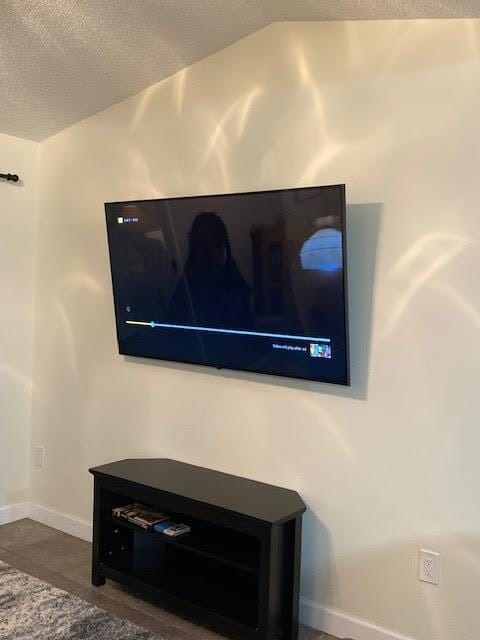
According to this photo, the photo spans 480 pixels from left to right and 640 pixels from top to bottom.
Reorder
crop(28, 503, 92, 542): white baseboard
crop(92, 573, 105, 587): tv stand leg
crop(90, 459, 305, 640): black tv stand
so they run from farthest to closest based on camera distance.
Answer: crop(28, 503, 92, 542): white baseboard
crop(92, 573, 105, 587): tv stand leg
crop(90, 459, 305, 640): black tv stand

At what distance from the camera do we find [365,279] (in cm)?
247

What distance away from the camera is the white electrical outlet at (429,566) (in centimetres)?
229

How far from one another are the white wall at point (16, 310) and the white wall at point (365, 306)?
2.52 ft

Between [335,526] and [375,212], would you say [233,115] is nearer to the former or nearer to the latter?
[375,212]

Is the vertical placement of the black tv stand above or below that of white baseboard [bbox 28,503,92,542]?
above

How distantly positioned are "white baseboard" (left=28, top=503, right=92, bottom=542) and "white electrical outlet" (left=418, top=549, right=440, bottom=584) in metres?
1.86

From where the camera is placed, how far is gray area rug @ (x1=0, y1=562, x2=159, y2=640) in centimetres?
245

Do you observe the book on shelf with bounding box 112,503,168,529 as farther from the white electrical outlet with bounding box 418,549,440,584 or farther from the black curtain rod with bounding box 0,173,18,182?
the black curtain rod with bounding box 0,173,18,182

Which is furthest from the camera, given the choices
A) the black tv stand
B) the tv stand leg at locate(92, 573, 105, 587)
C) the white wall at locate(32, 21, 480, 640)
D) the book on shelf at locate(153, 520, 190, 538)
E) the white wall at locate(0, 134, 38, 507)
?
the white wall at locate(0, 134, 38, 507)

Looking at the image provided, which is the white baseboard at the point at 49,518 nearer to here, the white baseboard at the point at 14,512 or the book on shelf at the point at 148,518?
the white baseboard at the point at 14,512

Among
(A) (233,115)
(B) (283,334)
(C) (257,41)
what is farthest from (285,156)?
(B) (283,334)

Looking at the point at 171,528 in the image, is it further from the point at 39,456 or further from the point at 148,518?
the point at 39,456

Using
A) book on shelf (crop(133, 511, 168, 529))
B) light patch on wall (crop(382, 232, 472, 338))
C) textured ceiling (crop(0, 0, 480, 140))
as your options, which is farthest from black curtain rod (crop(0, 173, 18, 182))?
light patch on wall (crop(382, 232, 472, 338))

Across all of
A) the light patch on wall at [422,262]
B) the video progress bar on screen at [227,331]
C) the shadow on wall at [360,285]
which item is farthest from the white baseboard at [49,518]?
the light patch on wall at [422,262]
